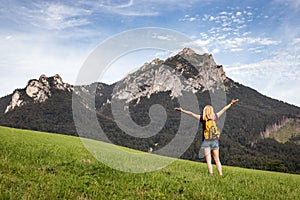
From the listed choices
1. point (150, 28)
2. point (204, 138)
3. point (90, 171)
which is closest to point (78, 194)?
point (90, 171)

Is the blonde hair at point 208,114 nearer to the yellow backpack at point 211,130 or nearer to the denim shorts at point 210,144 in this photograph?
the yellow backpack at point 211,130

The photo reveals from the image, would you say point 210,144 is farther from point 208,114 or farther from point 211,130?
point 208,114

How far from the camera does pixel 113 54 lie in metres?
13.1

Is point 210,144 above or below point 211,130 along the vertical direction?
below

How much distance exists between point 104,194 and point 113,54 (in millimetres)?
7016

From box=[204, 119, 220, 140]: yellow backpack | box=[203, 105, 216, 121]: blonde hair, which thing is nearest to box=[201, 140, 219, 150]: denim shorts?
box=[204, 119, 220, 140]: yellow backpack

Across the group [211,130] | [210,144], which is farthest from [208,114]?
[210,144]

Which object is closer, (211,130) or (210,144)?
(211,130)

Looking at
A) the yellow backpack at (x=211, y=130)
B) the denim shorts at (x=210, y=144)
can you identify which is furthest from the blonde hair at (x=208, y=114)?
the denim shorts at (x=210, y=144)

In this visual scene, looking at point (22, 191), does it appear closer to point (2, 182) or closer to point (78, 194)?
point (2, 182)

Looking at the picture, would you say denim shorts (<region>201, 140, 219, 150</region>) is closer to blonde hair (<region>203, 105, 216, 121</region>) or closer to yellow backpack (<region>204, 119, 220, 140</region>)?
yellow backpack (<region>204, 119, 220, 140</region>)

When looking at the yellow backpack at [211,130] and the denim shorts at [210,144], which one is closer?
the yellow backpack at [211,130]

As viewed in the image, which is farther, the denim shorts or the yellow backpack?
the denim shorts

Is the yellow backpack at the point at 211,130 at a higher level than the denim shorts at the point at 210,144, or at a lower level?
higher
